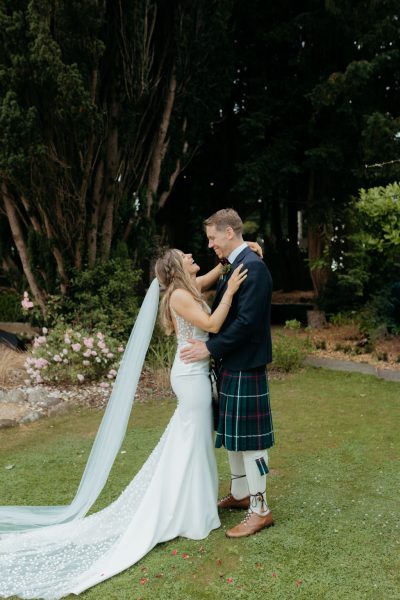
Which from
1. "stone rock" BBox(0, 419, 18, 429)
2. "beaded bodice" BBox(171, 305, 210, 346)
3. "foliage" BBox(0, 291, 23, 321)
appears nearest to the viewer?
"beaded bodice" BBox(171, 305, 210, 346)

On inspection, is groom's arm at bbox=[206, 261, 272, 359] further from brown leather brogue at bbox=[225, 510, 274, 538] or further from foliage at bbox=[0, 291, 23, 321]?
foliage at bbox=[0, 291, 23, 321]

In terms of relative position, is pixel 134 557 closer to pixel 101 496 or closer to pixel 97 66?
pixel 101 496

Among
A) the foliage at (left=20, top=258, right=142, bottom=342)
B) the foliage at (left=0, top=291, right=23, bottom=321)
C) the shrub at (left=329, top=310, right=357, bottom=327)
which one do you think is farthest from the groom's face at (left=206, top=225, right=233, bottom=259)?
the foliage at (left=0, top=291, right=23, bottom=321)

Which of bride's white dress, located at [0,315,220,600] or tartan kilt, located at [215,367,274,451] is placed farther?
tartan kilt, located at [215,367,274,451]

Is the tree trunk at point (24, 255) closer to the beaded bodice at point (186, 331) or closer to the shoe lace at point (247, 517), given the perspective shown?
the beaded bodice at point (186, 331)

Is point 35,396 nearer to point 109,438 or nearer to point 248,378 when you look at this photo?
point 109,438

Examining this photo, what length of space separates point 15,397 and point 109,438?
3497mm

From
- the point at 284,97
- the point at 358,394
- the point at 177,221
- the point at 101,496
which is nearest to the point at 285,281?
the point at 177,221

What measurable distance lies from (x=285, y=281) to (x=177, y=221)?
419 cm

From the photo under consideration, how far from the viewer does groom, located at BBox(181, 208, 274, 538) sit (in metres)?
3.64

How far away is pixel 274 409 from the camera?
6.92m

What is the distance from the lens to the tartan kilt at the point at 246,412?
3.73 m

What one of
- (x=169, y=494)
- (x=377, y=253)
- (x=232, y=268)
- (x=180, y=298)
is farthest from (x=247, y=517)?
(x=377, y=253)

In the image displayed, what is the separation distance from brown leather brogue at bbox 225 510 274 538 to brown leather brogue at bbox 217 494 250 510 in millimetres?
349
